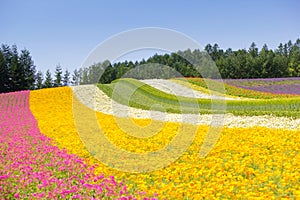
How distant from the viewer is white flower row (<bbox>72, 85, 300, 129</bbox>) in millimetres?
13257

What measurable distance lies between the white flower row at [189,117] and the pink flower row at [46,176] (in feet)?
26.6

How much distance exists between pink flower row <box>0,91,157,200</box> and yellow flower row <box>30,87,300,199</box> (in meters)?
0.51

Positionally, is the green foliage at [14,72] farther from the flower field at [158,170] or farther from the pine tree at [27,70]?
the flower field at [158,170]

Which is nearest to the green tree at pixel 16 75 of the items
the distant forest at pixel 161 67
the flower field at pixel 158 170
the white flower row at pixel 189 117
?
the distant forest at pixel 161 67

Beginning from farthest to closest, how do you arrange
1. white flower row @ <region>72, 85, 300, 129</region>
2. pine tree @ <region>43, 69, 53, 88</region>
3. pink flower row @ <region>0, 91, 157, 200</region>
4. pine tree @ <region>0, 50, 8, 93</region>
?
pine tree @ <region>43, 69, 53, 88</region>, pine tree @ <region>0, 50, 8, 93</region>, white flower row @ <region>72, 85, 300, 129</region>, pink flower row @ <region>0, 91, 157, 200</region>

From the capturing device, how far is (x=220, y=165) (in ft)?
21.8

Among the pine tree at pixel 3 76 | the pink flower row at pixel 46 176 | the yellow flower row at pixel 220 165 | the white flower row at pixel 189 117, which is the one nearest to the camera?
the pink flower row at pixel 46 176

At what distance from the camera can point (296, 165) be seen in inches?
249

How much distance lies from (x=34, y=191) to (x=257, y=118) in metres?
11.7

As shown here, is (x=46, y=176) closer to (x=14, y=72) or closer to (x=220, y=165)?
(x=220, y=165)

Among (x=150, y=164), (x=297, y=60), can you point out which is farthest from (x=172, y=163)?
(x=297, y=60)

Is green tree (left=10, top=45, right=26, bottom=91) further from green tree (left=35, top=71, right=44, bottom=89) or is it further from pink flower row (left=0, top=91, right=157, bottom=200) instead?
pink flower row (left=0, top=91, right=157, bottom=200)

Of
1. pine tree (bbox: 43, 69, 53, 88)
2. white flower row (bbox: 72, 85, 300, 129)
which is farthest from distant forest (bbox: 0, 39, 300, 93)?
white flower row (bbox: 72, 85, 300, 129)

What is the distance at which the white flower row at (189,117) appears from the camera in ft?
43.5
